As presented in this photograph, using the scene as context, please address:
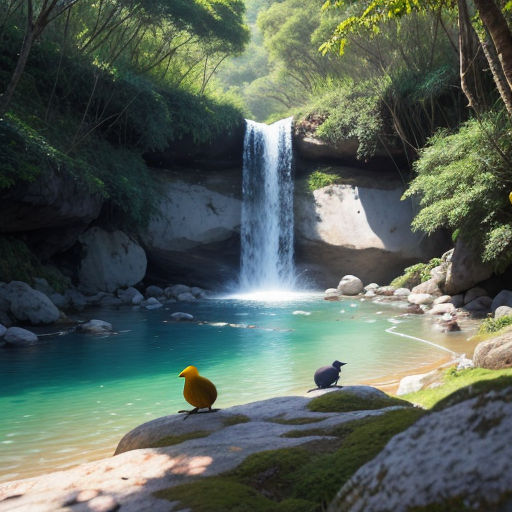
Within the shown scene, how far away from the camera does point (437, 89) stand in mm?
16797

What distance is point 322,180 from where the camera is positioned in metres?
21.5

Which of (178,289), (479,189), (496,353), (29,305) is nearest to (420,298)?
(479,189)

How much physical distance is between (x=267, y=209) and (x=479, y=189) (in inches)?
433

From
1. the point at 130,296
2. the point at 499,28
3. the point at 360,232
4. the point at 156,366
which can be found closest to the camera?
the point at 499,28

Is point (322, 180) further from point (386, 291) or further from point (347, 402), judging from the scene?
point (347, 402)

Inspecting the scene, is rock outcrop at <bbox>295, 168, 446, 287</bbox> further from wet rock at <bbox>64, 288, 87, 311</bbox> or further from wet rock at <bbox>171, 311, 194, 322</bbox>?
wet rock at <bbox>64, 288, 87, 311</bbox>

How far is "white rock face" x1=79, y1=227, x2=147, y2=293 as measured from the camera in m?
17.1

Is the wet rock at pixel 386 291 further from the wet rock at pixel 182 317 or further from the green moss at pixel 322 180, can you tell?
the wet rock at pixel 182 317

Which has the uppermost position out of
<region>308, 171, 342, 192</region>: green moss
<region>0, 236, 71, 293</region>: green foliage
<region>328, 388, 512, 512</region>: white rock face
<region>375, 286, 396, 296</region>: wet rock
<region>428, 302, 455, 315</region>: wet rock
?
<region>308, 171, 342, 192</region>: green moss

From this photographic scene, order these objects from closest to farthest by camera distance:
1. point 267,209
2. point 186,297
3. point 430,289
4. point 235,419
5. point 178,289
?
point 235,419 < point 430,289 < point 186,297 < point 178,289 < point 267,209

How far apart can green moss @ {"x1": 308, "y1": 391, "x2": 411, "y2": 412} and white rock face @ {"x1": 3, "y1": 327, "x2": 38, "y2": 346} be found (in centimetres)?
785

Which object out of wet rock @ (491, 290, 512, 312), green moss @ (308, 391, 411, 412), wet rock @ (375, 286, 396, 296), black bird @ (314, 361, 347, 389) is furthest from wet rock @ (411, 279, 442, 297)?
green moss @ (308, 391, 411, 412)

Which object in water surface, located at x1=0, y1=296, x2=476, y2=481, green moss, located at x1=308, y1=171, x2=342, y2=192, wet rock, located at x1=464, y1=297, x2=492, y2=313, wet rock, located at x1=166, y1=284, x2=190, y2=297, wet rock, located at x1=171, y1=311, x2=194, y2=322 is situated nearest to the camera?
water surface, located at x1=0, y1=296, x2=476, y2=481

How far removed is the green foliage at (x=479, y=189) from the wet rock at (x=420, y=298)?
7.54 ft
